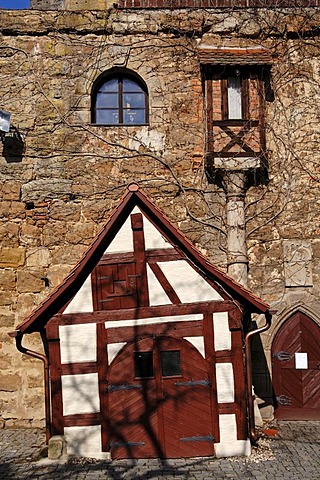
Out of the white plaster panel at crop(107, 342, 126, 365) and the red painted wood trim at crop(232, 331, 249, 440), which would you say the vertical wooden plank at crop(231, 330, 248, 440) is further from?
the white plaster panel at crop(107, 342, 126, 365)

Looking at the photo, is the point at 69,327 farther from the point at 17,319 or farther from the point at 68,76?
the point at 68,76

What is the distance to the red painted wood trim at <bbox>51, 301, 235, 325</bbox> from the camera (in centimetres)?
708

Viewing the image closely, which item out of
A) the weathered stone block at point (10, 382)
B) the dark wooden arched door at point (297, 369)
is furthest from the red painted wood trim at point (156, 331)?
the weathered stone block at point (10, 382)

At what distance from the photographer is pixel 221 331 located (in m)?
7.07

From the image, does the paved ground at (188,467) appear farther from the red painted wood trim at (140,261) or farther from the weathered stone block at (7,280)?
the weathered stone block at (7,280)

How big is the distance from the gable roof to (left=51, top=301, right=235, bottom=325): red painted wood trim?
18 cm

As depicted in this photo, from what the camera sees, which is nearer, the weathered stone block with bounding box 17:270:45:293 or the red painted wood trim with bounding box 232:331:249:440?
the red painted wood trim with bounding box 232:331:249:440

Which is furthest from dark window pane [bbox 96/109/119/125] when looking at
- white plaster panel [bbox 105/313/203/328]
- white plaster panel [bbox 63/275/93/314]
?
white plaster panel [bbox 105/313/203/328]

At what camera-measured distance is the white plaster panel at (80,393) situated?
706 cm

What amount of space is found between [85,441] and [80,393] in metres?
0.61

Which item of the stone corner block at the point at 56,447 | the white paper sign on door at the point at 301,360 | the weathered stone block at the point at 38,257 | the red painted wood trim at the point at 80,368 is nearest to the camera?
the stone corner block at the point at 56,447

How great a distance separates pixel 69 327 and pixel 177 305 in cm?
147

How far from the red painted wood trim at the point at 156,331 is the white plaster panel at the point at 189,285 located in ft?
1.08

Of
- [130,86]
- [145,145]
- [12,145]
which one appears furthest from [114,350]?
[130,86]
